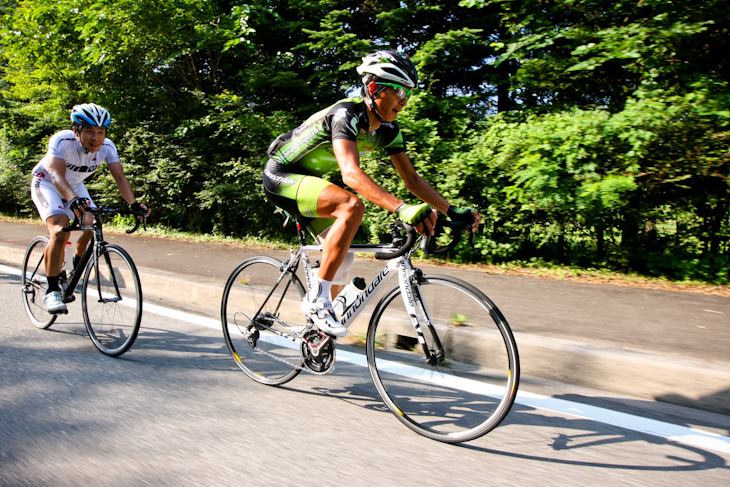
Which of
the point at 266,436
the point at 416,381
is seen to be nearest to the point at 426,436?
the point at 416,381

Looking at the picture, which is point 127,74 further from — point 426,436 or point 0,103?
point 426,436

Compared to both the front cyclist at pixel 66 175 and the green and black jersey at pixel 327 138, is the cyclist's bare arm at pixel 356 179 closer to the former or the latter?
the green and black jersey at pixel 327 138

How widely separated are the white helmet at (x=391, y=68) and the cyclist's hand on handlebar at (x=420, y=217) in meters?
0.80

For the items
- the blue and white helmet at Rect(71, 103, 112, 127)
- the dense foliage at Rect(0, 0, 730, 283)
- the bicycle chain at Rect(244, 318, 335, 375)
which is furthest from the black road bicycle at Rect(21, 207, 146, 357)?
the dense foliage at Rect(0, 0, 730, 283)

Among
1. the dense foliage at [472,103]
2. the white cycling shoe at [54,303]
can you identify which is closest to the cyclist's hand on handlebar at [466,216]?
the white cycling shoe at [54,303]

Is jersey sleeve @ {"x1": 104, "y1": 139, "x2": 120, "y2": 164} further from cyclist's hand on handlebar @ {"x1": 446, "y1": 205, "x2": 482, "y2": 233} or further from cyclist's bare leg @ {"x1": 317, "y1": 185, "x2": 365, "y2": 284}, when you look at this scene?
cyclist's hand on handlebar @ {"x1": 446, "y1": 205, "x2": 482, "y2": 233}

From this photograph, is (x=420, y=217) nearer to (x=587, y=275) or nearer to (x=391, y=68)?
(x=391, y=68)

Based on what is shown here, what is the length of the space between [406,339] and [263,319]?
1071 millimetres

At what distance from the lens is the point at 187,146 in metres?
13.2

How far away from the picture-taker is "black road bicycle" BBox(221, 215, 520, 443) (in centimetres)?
280

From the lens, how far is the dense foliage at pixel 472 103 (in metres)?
6.75

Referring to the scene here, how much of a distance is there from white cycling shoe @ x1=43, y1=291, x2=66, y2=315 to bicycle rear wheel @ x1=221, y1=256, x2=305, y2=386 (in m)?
1.67

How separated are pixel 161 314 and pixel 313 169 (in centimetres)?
294

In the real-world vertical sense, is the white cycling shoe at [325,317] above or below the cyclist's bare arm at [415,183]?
below
